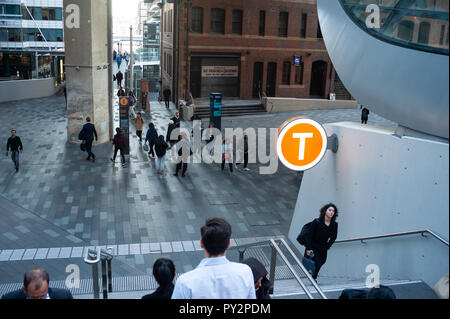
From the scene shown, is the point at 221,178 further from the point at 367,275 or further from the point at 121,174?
the point at 367,275

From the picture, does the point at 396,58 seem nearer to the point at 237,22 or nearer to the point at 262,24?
the point at 237,22

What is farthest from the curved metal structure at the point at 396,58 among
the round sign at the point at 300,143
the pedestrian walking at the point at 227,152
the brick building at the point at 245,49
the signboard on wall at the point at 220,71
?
the signboard on wall at the point at 220,71

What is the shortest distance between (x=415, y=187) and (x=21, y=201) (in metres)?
11.3

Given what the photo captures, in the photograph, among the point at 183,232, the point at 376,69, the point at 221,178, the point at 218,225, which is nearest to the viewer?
the point at 218,225

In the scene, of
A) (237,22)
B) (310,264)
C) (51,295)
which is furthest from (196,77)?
(51,295)

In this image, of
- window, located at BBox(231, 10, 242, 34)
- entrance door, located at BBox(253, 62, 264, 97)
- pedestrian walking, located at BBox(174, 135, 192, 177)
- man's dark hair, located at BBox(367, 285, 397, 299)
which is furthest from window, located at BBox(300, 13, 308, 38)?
man's dark hair, located at BBox(367, 285, 397, 299)

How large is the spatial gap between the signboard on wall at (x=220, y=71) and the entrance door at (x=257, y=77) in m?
1.48

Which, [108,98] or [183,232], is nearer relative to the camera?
[183,232]

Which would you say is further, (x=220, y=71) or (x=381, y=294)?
(x=220, y=71)

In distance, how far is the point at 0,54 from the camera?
55.0 meters

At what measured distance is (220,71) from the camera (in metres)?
34.5

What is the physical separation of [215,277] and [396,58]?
3.98 m

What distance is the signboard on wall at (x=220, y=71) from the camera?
3422 centimetres

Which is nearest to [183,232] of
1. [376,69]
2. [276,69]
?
[376,69]
